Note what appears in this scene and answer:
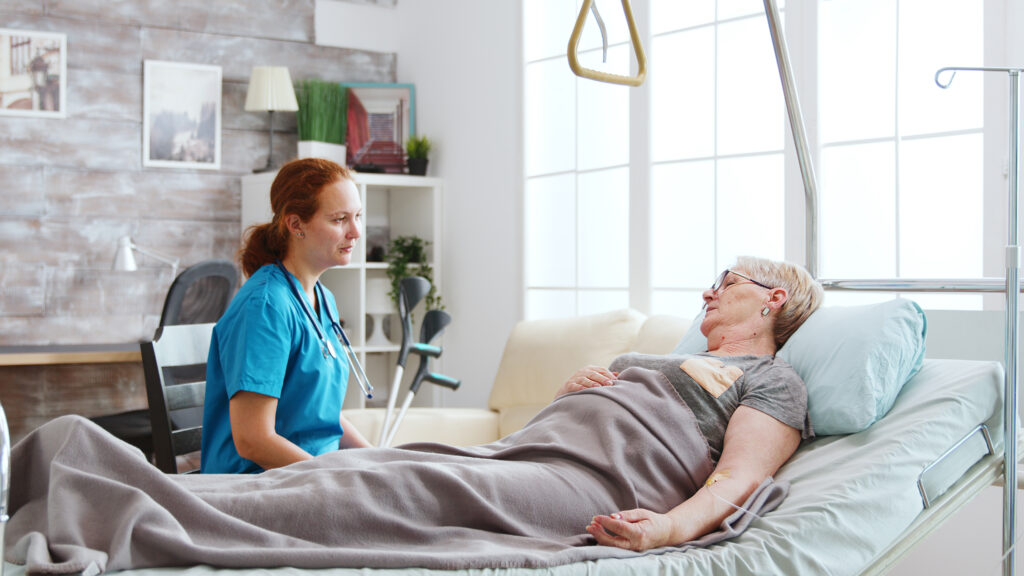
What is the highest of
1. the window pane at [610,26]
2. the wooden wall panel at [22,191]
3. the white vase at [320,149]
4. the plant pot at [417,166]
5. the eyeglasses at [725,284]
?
the window pane at [610,26]

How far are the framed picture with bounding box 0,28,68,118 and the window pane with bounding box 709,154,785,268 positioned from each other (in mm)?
2803

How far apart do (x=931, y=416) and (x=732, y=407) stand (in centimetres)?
35

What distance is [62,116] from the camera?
3.98 m

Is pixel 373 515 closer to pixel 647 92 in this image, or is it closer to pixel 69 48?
pixel 647 92

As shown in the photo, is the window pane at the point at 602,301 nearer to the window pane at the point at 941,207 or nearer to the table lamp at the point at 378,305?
the table lamp at the point at 378,305

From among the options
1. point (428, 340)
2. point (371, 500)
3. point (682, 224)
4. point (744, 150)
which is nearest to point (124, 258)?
point (428, 340)

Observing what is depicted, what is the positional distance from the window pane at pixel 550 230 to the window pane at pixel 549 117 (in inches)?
2.7

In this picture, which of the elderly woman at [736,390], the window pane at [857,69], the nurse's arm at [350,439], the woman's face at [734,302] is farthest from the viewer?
the window pane at [857,69]

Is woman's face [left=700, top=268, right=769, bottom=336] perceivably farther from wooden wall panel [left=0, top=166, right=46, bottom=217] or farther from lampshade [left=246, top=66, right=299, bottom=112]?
wooden wall panel [left=0, top=166, right=46, bottom=217]

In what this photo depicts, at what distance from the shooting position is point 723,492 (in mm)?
1543

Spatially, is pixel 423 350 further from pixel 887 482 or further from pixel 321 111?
pixel 321 111

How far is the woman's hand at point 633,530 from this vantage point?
1399 millimetres

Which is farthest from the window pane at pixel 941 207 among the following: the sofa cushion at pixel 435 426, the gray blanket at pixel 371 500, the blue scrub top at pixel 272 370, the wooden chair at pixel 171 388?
the wooden chair at pixel 171 388

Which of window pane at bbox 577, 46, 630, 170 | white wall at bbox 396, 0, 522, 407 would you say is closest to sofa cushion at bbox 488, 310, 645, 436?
white wall at bbox 396, 0, 522, 407
